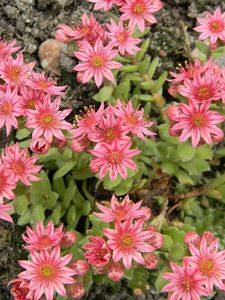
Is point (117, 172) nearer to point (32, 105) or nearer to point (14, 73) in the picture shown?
point (32, 105)

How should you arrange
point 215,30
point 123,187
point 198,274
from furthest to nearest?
1. point 215,30
2. point 123,187
3. point 198,274

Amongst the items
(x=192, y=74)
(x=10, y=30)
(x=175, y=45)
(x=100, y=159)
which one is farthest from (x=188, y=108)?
(x=10, y=30)

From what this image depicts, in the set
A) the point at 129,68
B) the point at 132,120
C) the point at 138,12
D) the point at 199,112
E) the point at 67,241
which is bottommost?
the point at 67,241

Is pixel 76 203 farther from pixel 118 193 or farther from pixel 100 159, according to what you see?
pixel 100 159

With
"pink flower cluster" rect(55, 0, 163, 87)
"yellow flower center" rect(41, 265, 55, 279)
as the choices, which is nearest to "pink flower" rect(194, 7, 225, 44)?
"pink flower cluster" rect(55, 0, 163, 87)

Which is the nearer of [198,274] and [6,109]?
[198,274]

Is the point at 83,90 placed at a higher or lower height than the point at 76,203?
higher

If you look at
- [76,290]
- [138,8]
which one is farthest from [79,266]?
[138,8]
